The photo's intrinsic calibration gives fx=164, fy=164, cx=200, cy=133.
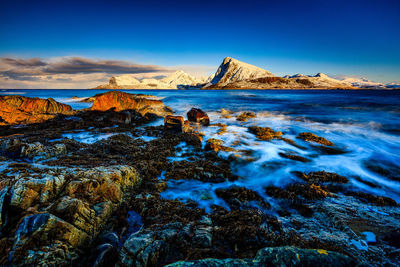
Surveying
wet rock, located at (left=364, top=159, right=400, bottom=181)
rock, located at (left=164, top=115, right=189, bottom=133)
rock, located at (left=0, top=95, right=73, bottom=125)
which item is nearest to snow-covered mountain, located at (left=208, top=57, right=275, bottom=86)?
rock, located at (left=0, top=95, right=73, bottom=125)

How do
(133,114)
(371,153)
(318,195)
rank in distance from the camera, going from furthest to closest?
(133,114) → (371,153) → (318,195)

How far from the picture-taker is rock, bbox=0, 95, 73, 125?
1160cm

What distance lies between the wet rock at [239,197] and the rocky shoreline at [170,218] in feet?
0.11

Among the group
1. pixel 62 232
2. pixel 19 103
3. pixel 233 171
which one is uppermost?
pixel 19 103

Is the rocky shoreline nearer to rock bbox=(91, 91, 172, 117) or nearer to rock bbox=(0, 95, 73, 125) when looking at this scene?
rock bbox=(0, 95, 73, 125)

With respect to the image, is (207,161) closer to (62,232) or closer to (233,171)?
(233,171)

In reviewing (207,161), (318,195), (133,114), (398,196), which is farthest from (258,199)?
Answer: (133,114)

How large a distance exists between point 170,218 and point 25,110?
1634cm

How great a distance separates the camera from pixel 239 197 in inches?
178

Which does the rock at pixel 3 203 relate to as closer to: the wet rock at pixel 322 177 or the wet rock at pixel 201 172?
the wet rock at pixel 201 172

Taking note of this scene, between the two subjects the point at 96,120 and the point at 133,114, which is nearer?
the point at 96,120

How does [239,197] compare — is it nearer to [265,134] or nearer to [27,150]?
[265,134]

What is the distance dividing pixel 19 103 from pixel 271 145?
18.9m

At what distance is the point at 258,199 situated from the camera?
4520mm
